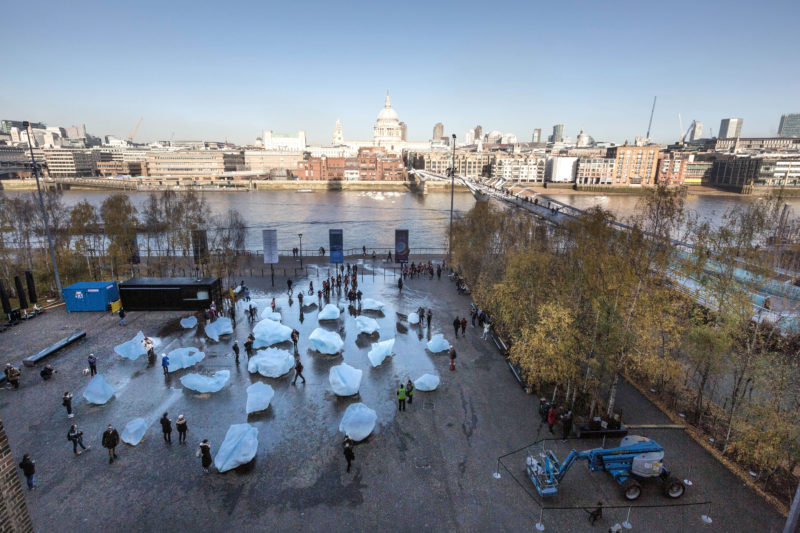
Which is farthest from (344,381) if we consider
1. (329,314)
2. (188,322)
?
(188,322)

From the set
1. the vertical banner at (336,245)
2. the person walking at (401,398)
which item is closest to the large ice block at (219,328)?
the person walking at (401,398)

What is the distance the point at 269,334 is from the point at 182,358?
11.4ft

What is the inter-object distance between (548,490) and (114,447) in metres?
11.4

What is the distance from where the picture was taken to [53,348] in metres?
16.3

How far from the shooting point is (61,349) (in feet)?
55.2

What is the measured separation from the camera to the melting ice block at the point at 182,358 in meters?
15.2

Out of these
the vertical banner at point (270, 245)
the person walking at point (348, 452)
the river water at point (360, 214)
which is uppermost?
the vertical banner at point (270, 245)

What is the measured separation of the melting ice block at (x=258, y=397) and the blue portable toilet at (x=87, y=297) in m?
14.7

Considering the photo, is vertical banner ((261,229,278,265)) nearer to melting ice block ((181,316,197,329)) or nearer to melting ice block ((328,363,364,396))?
melting ice block ((181,316,197,329))

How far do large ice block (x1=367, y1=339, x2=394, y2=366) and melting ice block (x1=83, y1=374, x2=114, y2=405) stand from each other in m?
8.98

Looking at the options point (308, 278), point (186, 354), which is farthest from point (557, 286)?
point (308, 278)

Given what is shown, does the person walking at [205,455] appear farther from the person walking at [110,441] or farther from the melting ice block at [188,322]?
the melting ice block at [188,322]

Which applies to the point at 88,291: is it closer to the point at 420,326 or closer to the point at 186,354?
the point at 186,354

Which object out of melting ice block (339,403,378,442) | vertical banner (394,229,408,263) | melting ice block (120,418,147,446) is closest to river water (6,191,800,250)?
vertical banner (394,229,408,263)
